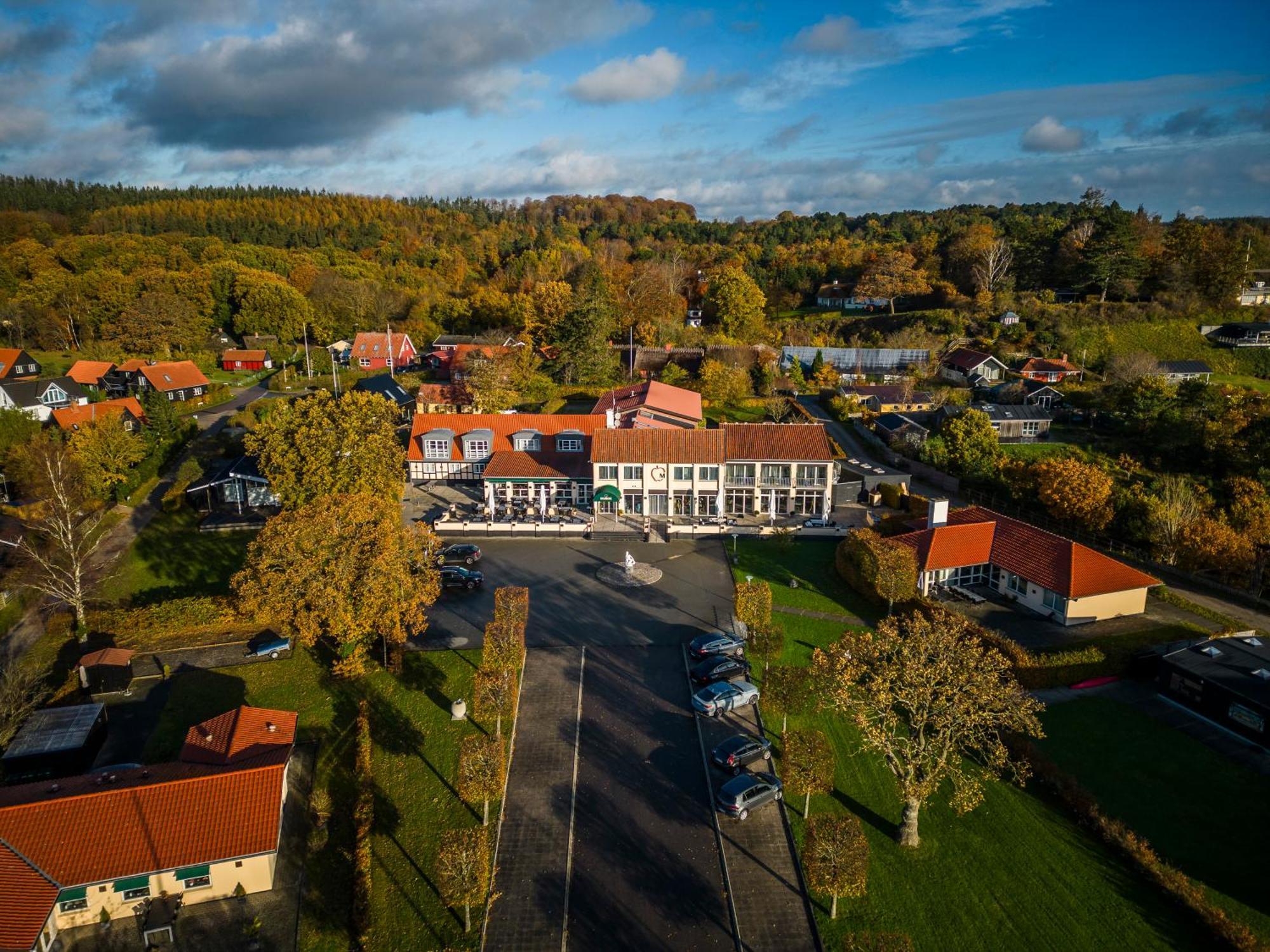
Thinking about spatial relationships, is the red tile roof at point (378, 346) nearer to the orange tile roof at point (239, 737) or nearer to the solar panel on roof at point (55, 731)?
the solar panel on roof at point (55, 731)

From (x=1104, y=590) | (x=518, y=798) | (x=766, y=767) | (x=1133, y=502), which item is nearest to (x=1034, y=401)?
(x=1133, y=502)

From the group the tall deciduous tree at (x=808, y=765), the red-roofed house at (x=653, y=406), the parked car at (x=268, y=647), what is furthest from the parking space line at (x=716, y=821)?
the red-roofed house at (x=653, y=406)

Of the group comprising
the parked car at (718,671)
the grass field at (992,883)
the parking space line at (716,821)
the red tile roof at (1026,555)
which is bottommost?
the grass field at (992,883)

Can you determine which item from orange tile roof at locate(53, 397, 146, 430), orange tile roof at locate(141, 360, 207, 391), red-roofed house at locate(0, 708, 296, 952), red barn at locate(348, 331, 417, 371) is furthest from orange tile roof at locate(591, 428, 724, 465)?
orange tile roof at locate(141, 360, 207, 391)

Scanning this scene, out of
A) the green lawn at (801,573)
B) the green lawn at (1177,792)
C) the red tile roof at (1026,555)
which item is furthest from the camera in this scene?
the green lawn at (801,573)

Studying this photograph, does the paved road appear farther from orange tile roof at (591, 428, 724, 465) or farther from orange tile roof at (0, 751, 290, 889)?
orange tile roof at (591, 428, 724, 465)

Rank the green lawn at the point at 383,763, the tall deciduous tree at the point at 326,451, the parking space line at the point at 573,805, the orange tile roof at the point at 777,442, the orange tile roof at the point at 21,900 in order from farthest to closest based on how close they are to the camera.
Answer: the orange tile roof at the point at 777,442
the tall deciduous tree at the point at 326,451
the green lawn at the point at 383,763
the parking space line at the point at 573,805
the orange tile roof at the point at 21,900

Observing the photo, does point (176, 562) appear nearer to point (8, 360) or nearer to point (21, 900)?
point (21, 900)

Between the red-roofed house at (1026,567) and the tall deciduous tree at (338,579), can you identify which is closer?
the tall deciduous tree at (338,579)
